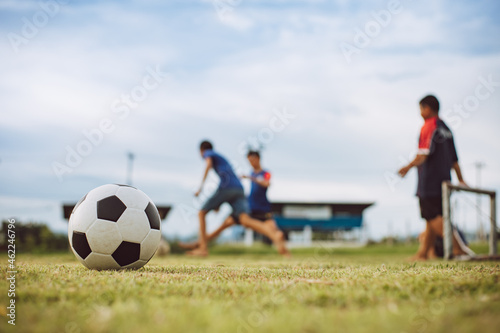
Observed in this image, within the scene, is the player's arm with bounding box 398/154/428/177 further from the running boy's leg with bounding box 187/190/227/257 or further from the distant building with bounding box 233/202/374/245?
the distant building with bounding box 233/202/374/245

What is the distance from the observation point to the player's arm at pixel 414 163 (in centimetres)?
683

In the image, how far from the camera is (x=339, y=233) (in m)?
39.2

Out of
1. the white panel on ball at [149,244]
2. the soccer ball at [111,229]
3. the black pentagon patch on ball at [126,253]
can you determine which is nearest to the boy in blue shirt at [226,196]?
the white panel on ball at [149,244]

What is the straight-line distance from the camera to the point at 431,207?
24.6 feet

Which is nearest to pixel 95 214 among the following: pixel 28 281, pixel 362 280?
pixel 28 281

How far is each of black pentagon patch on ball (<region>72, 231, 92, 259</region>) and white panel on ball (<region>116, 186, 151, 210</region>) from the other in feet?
1.66

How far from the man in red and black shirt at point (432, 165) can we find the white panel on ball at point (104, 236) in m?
5.34

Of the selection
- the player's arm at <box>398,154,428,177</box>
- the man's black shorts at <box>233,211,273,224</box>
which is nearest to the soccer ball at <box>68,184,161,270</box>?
the player's arm at <box>398,154,428,177</box>

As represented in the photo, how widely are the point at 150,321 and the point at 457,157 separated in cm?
716

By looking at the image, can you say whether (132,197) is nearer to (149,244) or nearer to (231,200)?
(149,244)

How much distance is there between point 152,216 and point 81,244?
734 mm

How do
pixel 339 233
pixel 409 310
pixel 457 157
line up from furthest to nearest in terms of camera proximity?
pixel 339 233, pixel 457 157, pixel 409 310

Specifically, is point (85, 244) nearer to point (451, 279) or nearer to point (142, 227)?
point (142, 227)

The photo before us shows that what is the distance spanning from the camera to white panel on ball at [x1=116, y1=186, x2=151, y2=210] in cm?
427
